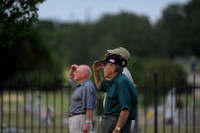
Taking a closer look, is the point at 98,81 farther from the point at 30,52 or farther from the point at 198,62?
the point at 198,62

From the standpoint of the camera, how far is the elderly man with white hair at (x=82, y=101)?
5.55 meters

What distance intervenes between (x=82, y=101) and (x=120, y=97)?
151 cm

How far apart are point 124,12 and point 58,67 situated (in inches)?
1592

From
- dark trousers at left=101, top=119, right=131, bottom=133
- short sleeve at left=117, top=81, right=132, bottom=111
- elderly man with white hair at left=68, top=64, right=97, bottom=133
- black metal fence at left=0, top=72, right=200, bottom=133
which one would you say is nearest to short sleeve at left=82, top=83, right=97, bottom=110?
elderly man with white hair at left=68, top=64, right=97, bottom=133

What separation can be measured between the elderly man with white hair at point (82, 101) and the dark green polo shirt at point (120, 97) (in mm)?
1194

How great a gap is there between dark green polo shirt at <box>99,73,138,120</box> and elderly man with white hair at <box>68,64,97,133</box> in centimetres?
119

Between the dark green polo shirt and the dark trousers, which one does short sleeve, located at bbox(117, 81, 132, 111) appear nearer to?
the dark green polo shirt

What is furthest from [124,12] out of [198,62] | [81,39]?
[198,62]

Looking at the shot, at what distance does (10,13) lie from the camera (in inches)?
261

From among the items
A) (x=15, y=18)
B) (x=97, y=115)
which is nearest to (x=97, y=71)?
(x=15, y=18)

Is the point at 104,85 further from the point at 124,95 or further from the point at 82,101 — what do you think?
the point at 82,101

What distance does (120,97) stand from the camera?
13.8ft

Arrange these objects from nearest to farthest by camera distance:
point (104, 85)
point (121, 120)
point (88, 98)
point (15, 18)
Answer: point (121, 120)
point (104, 85)
point (88, 98)
point (15, 18)

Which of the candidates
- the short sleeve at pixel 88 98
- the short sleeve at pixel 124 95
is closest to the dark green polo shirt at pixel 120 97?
the short sleeve at pixel 124 95
